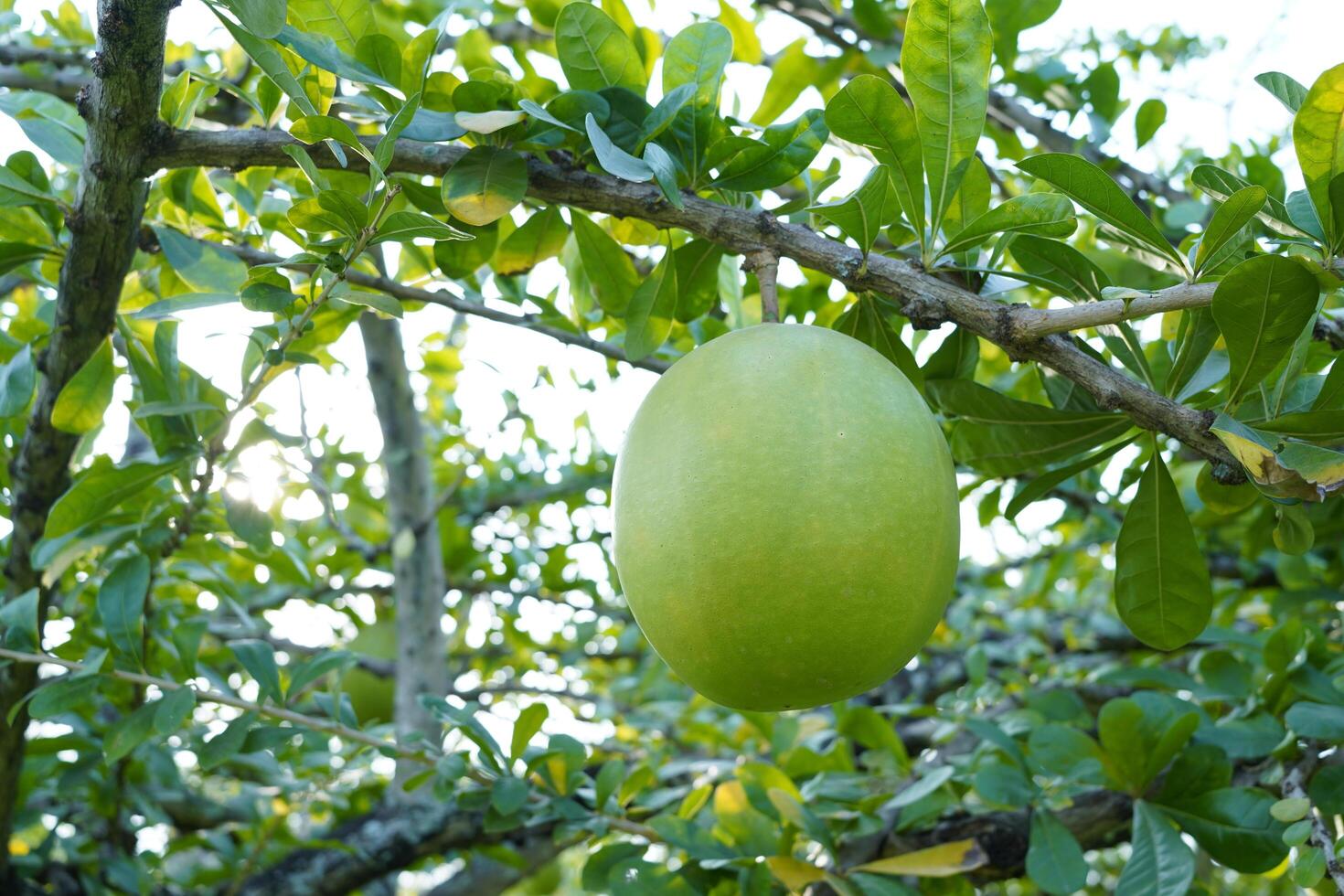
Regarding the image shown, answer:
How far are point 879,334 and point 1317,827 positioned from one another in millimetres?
668

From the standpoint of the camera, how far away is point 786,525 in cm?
82

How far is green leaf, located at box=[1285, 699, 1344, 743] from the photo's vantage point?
1.26m

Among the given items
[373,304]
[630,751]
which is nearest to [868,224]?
[373,304]

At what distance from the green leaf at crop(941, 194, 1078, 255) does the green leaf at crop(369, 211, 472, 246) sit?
1.52ft

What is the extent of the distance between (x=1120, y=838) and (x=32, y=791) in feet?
7.07

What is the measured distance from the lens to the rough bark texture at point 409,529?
99.7 inches

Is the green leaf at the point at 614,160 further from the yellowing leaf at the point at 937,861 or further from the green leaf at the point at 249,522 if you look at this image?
the yellowing leaf at the point at 937,861

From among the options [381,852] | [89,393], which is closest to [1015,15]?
[89,393]

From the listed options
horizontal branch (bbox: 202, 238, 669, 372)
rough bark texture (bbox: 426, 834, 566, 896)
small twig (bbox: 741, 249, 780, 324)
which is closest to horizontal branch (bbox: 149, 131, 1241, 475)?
small twig (bbox: 741, 249, 780, 324)

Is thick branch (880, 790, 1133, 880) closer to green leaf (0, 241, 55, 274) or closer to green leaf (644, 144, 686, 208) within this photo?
green leaf (644, 144, 686, 208)

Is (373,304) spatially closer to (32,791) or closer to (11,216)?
(11,216)

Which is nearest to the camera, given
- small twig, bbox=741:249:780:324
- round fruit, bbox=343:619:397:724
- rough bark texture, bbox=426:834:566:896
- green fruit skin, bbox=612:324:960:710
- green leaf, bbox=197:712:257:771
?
green fruit skin, bbox=612:324:960:710

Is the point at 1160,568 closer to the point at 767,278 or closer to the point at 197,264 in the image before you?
the point at 767,278

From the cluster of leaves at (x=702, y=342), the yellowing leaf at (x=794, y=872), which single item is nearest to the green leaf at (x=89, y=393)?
the cluster of leaves at (x=702, y=342)
